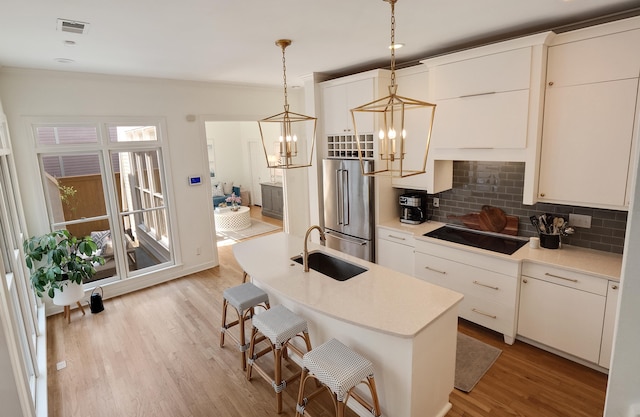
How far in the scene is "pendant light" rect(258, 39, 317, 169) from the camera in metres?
2.53

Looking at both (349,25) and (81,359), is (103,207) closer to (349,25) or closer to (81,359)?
(81,359)

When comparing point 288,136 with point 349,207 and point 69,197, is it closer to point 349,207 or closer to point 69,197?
point 349,207

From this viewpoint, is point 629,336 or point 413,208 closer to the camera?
point 629,336

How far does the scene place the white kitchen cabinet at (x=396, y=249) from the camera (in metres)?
3.75

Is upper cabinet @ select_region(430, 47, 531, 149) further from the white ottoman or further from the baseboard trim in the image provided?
the white ottoman

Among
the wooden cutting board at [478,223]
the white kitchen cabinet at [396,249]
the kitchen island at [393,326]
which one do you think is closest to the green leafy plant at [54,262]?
the kitchen island at [393,326]

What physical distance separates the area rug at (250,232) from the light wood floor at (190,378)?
3.04m

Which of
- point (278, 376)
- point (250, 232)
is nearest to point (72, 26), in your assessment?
point (278, 376)

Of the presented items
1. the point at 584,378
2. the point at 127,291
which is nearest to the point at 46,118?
the point at 127,291

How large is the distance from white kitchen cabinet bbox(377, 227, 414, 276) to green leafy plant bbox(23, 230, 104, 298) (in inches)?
127

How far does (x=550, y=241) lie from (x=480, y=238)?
1.99 ft

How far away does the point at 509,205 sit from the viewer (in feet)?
11.1

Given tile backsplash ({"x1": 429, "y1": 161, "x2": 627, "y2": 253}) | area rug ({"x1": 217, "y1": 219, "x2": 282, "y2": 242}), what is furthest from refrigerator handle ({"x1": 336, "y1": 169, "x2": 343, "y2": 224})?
area rug ({"x1": 217, "y1": 219, "x2": 282, "y2": 242})

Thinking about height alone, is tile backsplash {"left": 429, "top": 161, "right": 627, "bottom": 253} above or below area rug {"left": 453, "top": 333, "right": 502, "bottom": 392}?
above
